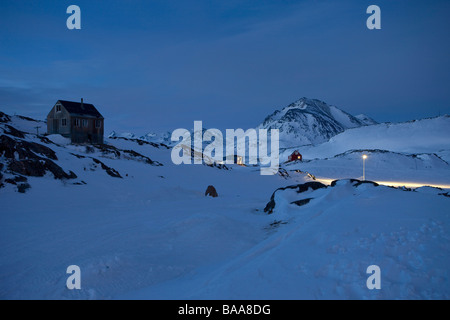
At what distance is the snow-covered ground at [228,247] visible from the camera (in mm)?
5023

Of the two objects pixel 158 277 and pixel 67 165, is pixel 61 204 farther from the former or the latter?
pixel 158 277

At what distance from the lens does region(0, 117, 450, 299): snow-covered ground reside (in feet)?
16.5

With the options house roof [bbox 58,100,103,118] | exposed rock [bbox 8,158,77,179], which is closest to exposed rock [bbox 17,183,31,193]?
exposed rock [bbox 8,158,77,179]

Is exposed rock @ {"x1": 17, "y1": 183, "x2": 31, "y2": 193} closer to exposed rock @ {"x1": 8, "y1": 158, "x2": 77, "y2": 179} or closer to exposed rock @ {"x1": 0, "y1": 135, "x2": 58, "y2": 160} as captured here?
exposed rock @ {"x1": 8, "y1": 158, "x2": 77, "y2": 179}

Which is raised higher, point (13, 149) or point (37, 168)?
point (13, 149)

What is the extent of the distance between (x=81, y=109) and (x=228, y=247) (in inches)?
1395

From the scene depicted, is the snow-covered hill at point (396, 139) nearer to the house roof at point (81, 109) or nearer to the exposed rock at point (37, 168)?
the house roof at point (81, 109)

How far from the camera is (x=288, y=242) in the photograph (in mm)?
7113

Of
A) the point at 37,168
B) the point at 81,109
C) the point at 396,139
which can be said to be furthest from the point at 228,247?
the point at 396,139

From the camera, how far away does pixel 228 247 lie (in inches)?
343

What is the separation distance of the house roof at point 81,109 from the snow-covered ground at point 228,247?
79.2 feet

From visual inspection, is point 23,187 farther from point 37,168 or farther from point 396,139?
point 396,139
